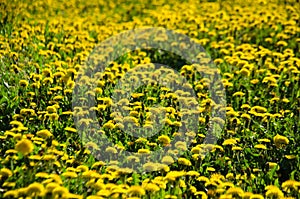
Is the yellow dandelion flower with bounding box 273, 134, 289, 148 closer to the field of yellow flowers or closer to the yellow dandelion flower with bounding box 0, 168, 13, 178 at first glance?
the field of yellow flowers

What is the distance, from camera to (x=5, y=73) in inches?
223

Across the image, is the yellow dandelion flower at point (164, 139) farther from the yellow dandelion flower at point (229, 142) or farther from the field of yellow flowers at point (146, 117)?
the yellow dandelion flower at point (229, 142)

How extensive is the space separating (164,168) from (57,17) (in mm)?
5687

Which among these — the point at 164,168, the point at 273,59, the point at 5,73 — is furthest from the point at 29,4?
the point at 164,168

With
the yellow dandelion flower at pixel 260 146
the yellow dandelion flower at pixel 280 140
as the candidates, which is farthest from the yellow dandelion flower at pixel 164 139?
the yellow dandelion flower at pixel 280 140

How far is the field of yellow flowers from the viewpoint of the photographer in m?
3.70

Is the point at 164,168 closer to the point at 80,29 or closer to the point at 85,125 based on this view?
the point at 85,125

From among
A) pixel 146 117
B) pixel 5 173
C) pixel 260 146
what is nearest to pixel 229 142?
pixel 260 146

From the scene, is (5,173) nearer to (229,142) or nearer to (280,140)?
(229,142)

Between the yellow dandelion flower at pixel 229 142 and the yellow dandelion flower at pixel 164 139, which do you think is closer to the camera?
the yellow dandelion flower at pixel 164 139

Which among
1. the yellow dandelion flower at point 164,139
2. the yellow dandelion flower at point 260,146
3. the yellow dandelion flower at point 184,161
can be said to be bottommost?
the yellow dandelion flower at point 184,161

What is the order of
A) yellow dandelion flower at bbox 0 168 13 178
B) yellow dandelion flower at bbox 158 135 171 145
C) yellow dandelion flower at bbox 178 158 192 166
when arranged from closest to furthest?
yellow dandelion flower at bbox 0 168 13 178
yellow dandelion flower at bbox 178 158 192 166
yellow dandelion flower at bbox 158 135 171 145

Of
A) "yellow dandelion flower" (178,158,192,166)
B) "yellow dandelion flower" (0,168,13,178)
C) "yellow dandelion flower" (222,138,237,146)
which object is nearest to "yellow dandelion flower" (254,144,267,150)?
"yellow dandelion flower" (222,138,237,146)

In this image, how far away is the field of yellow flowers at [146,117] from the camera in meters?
3.70
